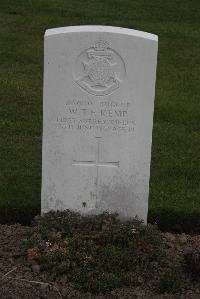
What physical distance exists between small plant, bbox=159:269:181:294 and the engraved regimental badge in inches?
58.5

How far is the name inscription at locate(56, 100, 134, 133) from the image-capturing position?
5363 millimetres

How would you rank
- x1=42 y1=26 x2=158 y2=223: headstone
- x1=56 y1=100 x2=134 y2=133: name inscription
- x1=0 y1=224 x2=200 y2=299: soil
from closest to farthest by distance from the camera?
x1=0 y1=224 x2=200 y2=299: soil
x1=42 y1=26 x2=158 y2=223: headstone
x1=56 y1=100 x2=134 y2=133: name inscription

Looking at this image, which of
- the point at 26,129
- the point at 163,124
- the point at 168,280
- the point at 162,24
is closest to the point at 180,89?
the point at 163,124

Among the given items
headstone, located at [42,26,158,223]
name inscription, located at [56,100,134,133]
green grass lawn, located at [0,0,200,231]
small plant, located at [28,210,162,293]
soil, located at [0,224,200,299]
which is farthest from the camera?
green grass lawn, located at [0,0,200,231]

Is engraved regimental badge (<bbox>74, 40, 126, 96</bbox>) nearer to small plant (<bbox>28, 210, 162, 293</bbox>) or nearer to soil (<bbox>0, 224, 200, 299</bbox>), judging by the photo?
small plant (<bbox>28, 210, 162, 293</bbox>)

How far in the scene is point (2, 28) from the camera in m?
13.0

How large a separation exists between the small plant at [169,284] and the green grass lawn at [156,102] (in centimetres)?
112

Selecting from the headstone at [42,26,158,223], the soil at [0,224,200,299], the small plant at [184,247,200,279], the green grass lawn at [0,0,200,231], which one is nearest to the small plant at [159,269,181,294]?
the soil at [0,224,200,299]

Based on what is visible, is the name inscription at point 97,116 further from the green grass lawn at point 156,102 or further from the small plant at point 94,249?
the green grass lawn at point 156,102

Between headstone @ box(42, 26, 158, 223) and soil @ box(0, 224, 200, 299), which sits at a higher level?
headstone @ box(42, 26, 158, 223)

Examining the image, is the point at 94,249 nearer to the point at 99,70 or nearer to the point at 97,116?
the point at 97,116

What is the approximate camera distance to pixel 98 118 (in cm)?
539

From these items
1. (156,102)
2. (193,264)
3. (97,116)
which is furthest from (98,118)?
(156,102)

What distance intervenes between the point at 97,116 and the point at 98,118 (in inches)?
0.7
